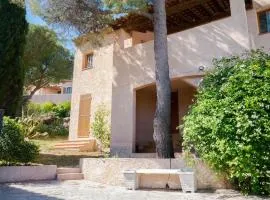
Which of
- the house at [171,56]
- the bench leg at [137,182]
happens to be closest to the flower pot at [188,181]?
the bench leg at [137,182]

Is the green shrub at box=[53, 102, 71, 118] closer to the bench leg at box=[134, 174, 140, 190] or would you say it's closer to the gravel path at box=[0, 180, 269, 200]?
A: the gravel path at box=[0, 180, 269, 200]

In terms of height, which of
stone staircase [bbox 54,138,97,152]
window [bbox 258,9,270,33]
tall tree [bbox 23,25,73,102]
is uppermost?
tall tree [bbox 23,25,73,102]

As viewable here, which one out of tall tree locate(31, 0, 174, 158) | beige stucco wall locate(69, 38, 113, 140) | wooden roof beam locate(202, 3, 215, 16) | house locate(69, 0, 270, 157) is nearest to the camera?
tall tree locate(31, 0, 174, 158)

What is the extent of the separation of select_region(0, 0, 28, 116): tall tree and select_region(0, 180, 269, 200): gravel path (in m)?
6.23

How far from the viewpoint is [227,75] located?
407 inches

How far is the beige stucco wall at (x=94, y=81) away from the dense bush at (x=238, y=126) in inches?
430

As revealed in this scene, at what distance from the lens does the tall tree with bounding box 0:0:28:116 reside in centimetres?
1564

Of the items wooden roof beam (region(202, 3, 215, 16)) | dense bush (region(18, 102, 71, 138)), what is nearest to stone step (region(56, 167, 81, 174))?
dense bush (region(18, 102, 71, 138))

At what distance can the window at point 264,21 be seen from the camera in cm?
1482

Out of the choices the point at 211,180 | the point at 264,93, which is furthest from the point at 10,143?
the point at 264,93

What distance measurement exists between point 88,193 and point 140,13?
26.9 ft

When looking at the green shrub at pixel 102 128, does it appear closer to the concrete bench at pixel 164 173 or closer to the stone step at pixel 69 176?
the stone step at pixel 69 176

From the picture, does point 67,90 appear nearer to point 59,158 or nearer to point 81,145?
point 81,145

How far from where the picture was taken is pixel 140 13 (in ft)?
44.8
